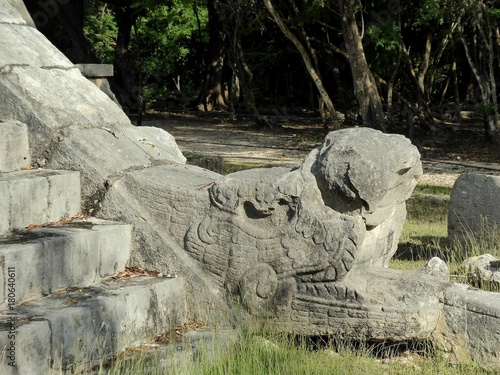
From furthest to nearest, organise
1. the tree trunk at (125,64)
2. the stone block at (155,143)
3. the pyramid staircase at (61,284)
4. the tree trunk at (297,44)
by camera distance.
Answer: the tree trunk at (125,64)
the tree trunk at (297,44)
the stone block at (155,143)
the pyramid staircase at (61,284)

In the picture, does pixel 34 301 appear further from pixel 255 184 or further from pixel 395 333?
pixel 395 333

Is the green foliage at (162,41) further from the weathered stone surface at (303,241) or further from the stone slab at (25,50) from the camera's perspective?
the weathered stone surface at (303,241)

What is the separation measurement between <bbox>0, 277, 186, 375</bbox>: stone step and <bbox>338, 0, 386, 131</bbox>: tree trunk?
34.4ft

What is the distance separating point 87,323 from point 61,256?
1.54 feet

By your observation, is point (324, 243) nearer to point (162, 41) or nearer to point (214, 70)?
point (214, 70)

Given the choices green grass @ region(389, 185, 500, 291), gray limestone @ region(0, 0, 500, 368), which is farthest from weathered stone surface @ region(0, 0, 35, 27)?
green grass @ region(389, 185, 500, 291)

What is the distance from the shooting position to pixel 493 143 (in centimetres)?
1616

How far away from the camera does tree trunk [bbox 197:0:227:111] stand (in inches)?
917

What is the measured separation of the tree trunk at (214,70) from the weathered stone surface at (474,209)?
16.1 m

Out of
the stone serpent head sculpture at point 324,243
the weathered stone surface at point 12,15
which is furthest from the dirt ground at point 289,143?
the stone serpent head sculpture at point 324,243

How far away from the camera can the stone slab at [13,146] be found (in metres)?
5.08

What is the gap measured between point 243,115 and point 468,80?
7145 mm

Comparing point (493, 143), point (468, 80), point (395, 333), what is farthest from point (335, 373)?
point (468, 80)

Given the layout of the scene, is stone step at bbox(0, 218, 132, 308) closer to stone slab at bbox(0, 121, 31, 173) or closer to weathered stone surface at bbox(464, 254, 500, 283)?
stone slab at bbox(0, 121, 31, 173)
